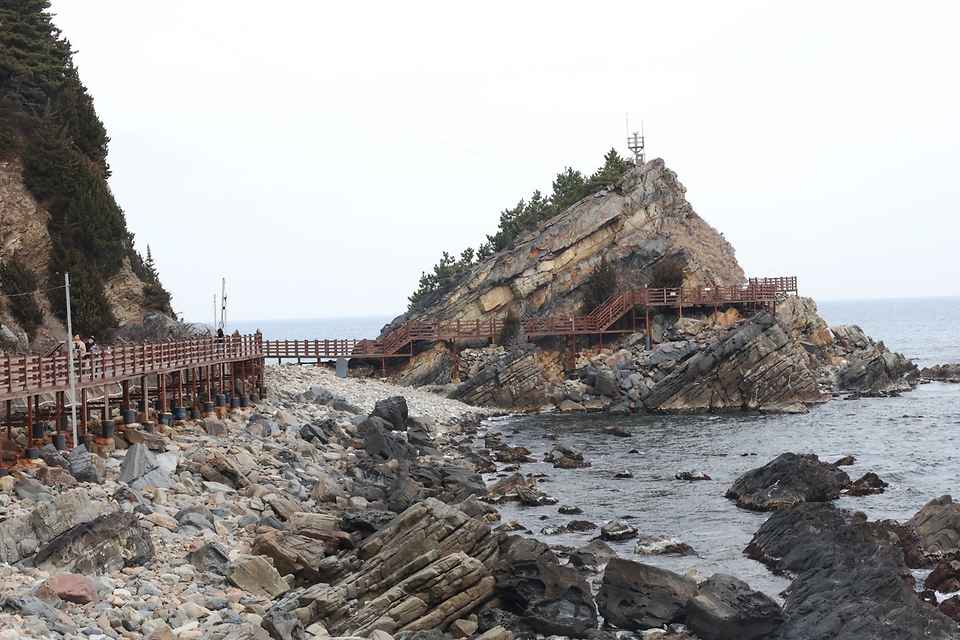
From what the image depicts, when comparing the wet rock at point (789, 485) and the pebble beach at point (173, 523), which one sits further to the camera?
the wet rock at point (789, 485)

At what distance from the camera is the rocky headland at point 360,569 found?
599 inches

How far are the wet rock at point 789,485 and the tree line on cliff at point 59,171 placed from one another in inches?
1249

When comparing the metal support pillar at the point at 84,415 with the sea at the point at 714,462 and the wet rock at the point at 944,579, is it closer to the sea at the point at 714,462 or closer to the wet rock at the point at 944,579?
the sea at the point at 714,462

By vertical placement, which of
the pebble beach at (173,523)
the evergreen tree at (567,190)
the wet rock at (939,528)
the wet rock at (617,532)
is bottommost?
the wet rock at (617,532)

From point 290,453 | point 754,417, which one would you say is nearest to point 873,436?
point 754,417

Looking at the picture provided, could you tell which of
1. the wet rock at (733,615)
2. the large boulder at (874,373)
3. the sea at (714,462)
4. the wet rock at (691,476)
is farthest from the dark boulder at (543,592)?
the large boulder at (874,373)

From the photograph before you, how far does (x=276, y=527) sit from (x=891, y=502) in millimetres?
18644

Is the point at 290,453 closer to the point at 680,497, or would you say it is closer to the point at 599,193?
the point at 680,497

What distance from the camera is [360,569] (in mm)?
18266

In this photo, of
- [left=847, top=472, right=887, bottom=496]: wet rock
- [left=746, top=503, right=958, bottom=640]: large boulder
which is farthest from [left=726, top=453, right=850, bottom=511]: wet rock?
[left=746, top=503, right=958, bottom=640]: large boulder

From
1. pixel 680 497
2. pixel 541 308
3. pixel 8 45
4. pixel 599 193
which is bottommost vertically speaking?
pixel 680 497

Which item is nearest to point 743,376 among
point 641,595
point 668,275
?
point 668,275

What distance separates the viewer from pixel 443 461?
117 ft

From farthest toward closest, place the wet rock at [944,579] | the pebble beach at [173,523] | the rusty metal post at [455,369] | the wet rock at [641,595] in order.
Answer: the rusty metal post at [455,369], the wet rock at [944,579], the wet rock at [641,595], the pebble beach at [173,523]
